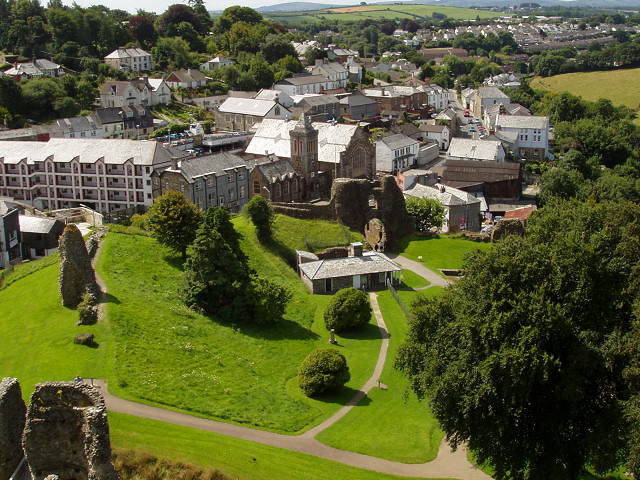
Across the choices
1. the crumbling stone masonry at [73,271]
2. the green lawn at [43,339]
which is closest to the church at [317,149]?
the green lawn at [43,339]

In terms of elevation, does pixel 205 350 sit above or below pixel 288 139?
below

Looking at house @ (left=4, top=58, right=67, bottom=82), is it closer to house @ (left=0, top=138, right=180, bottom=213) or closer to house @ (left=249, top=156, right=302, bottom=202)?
house @ (left=0, top=138, right=180, bottom=213)

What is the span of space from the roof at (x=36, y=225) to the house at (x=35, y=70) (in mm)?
63283

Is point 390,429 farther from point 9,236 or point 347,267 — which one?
point 9,236

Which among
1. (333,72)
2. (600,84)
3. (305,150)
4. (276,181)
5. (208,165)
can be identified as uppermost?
(333,72)

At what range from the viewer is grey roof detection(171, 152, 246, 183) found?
69.2 m

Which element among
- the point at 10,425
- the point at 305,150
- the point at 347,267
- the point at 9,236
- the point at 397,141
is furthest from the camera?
Answer: the point at 397,141

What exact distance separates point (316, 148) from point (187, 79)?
55.6m

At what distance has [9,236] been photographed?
5828 cm

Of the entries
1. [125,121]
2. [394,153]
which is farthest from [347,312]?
[125,121]

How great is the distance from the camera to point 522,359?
28641 mm

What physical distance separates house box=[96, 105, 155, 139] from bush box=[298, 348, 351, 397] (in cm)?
7058

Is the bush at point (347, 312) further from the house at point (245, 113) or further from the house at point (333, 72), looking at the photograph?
the house at point (333, 72)

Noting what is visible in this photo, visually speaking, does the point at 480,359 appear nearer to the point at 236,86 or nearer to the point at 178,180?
the point at 178,180
